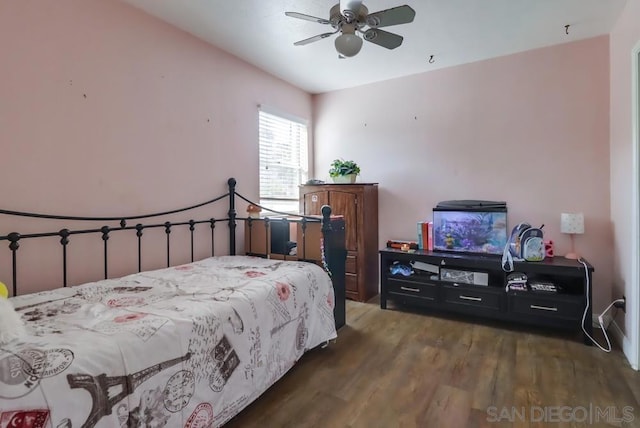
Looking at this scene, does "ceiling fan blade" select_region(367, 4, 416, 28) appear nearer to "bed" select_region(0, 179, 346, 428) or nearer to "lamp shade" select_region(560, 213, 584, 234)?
"bed" select_region(0, 179, 346, 428)

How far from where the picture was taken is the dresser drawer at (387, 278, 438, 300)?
2998 mm

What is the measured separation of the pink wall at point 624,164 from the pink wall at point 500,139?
5.9 inches

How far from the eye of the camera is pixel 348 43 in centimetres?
195

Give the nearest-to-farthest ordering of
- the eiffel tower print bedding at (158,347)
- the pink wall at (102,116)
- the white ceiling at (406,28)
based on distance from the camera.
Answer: the eiffel tower print bedding at (158,347)
the pink wall at (102,116)
the white ceiling at (406,28)

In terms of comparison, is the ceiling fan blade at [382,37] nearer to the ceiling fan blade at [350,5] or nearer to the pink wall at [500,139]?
the ceiling fan blade at [350,5]

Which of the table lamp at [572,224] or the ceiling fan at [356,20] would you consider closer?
the ceiling fan at [356,20]

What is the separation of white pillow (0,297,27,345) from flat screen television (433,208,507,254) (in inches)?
117

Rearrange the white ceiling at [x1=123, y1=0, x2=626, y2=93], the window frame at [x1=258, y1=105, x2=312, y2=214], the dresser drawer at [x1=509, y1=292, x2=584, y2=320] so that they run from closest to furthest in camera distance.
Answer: the white ceiling at [x1=123, y1=0, x2=626, y2=93]
the dresser drawer at [x1=509, y1=292, x2=584, y2=320]
the window frame at [x1=258, y1=105, x2=312, y2=214]

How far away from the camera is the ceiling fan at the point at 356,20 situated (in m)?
1.81

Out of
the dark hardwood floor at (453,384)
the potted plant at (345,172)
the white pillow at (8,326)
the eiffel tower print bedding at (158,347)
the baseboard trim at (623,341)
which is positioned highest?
the potted plant at (345,172)

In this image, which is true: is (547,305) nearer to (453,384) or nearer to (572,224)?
(572,224)

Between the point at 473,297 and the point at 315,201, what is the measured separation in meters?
1.79

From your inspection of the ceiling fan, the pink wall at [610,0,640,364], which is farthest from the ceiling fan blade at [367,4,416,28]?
the pink wall at [610,0,640,364]

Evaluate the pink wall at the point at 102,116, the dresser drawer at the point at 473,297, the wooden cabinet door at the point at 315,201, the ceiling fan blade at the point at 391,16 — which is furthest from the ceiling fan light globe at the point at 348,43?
the dresser drawer at the point at 473,297
